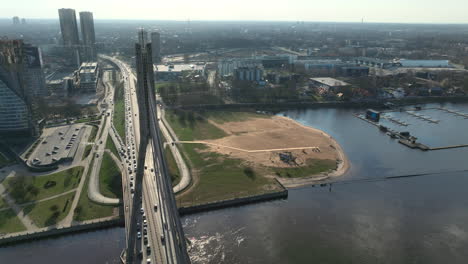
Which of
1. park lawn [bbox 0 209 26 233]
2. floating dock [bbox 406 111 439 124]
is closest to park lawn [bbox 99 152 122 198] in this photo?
park lawn [bbox 0 209 26 233]

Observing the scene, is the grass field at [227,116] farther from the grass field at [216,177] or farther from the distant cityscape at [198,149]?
the grass field at [216,177]

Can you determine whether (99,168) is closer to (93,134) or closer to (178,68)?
(93,134)

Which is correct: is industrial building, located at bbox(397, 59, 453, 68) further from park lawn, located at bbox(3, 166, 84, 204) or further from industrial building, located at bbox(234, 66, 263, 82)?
park lawn, located at bbox(3, 166, 84, 204)

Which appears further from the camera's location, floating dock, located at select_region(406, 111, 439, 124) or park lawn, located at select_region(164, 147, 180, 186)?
floating dock, located at select_region(406, 111, 439, 124)

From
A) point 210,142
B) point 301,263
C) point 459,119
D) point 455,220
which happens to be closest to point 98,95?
point 210,142

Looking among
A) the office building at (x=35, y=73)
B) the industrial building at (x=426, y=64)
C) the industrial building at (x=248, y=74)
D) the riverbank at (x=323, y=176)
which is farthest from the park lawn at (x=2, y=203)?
the industrial building at (x=426, y=64)

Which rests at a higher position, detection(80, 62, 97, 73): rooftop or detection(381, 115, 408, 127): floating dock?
detection(80, 62, 97, 73): rooftop

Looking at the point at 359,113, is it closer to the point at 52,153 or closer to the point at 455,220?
the point at 455,220

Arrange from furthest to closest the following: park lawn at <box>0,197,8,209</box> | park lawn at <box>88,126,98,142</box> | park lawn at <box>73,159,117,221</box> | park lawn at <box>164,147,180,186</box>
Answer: park lawn at <box>88,126,98,142</box> → park lawn at <box>164,147,180,186</box> → park lawn at <box>0,197,8,209</box> → park lawn at <box>73,159,117,221</box>
